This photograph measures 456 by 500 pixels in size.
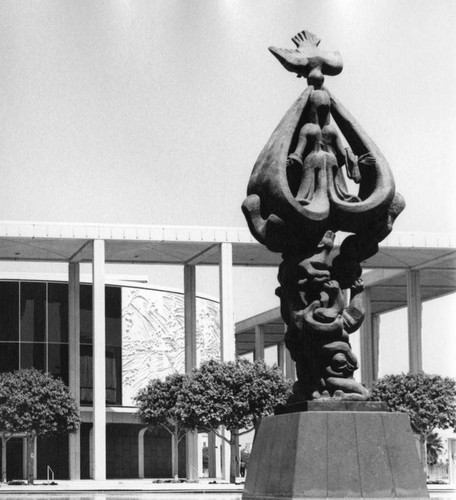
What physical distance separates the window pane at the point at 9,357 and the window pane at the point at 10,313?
0.48m

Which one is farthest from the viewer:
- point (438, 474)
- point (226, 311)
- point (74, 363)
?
point (438, 474)

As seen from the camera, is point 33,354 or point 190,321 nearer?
point 190,321

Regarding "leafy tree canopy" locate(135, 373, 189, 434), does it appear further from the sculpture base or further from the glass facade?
the sculpture base

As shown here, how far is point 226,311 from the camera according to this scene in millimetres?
50594

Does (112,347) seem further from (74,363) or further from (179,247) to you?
(179,247)

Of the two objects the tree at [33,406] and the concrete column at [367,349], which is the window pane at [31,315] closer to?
the tree at [33,406]

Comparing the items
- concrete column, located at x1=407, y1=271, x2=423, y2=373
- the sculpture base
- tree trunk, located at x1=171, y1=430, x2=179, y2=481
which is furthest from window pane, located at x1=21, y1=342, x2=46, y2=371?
the sculpture base

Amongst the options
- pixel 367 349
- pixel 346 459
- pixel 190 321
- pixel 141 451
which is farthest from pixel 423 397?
pixel 346 459

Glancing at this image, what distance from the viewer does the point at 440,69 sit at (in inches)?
632

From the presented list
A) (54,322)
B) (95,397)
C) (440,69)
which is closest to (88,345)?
(54,322)

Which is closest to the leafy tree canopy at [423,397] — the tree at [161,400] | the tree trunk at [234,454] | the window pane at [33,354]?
the tree trunk at [234,454]

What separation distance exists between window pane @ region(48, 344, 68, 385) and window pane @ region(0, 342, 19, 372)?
1772 millimetres

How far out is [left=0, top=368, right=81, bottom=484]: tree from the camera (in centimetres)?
4703

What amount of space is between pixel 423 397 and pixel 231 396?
27.9 feet
